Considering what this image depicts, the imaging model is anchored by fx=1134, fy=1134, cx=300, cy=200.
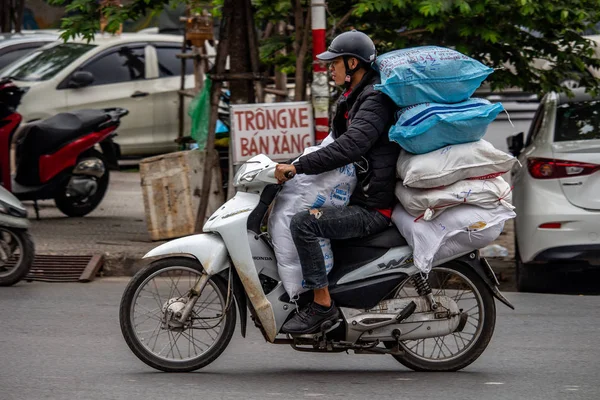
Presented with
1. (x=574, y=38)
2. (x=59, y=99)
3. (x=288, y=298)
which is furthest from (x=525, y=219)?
(x=59, y=99)

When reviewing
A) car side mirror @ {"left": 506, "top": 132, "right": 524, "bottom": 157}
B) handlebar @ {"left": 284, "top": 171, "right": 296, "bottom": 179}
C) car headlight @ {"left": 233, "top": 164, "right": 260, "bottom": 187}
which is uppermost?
handlebar @ {"left": 284, "top": 171, "right": 296, "bottom": 179}

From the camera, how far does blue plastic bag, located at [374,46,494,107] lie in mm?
5664

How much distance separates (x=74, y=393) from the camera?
5457 millimetres

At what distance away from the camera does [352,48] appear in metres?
5.78

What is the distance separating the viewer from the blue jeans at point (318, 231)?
566 centimetres

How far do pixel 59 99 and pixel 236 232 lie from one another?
9036 millimetres

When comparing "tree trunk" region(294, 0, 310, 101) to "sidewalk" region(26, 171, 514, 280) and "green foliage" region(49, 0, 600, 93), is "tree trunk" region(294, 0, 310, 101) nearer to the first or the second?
"green foliage" region(49, 0, 600, 93)

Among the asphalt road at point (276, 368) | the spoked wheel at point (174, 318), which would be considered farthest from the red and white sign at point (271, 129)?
the spoked wheel at point (174, 318)

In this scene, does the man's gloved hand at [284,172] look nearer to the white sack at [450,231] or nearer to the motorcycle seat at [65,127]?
the white sack at [450,231]

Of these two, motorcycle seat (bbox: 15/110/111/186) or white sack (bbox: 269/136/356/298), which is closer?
white sack (bbox: 269/136/356/298)

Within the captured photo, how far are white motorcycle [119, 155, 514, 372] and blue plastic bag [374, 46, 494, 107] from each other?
2.32 feet

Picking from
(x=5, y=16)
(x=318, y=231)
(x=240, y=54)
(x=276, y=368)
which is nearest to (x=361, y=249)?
(x=318, y=231)

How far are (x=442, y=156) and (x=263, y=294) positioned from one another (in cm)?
115

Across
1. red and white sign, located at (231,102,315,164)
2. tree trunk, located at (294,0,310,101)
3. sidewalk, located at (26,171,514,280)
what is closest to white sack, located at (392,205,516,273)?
red and white sign, located at (231,102,315,164)
